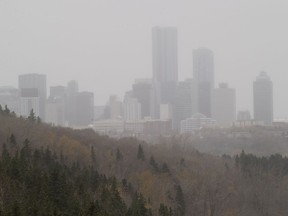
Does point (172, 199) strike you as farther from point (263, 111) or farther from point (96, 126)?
point (263, 111)

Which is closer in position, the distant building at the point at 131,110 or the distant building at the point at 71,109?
the distant building at the point at 71,109

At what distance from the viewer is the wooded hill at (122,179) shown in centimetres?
2589

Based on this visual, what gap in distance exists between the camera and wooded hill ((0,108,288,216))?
25.9m

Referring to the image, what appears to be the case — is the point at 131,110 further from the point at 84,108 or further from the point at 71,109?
the point at 71,109

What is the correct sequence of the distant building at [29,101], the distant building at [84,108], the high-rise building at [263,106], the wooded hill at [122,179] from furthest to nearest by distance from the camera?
the high-rise building at [263,106], the distant building at [84,108], the distant building at [29,101], the wooded hill at [122,179]

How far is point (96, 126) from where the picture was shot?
504 ft

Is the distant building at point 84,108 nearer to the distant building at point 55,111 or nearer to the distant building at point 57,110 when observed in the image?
the distant building at point 57,110

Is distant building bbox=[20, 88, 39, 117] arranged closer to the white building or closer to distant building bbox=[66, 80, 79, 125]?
the white building

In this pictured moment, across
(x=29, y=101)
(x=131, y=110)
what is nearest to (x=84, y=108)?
(x=131, y=110)

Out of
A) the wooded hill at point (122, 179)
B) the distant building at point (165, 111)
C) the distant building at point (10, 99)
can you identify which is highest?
the distant building at point (10, 99)

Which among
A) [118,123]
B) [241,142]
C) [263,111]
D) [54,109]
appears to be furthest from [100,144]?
[263,111]

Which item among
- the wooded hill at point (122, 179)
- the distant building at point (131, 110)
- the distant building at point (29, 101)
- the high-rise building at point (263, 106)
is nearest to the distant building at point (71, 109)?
the distant building at point (29, 101)

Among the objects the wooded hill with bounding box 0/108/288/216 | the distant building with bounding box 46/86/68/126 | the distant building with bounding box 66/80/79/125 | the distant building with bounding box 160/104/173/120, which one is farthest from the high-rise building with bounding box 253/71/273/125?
the wooded hill with bounding box 0/108/288/216

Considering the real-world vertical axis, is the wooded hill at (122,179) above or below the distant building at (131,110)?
below
